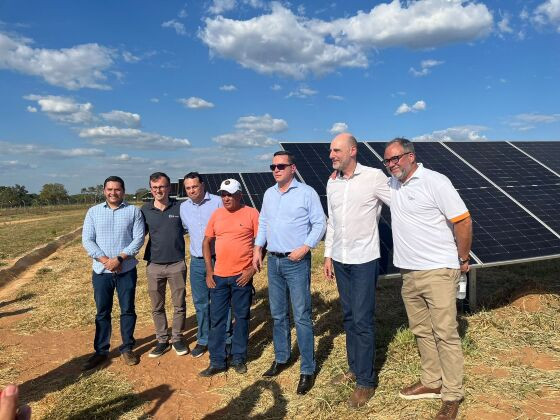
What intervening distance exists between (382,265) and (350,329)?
115cm

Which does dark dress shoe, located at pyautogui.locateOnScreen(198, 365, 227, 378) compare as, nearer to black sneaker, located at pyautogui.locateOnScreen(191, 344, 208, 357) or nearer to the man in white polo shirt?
black sneaker, located at pyautogui.locateOnScreen(191, 344, 208, 357)

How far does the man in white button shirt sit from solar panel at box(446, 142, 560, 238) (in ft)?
13.5

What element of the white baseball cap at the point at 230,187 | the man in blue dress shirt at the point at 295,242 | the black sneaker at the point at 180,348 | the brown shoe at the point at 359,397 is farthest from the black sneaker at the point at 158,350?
the brown shoe at the point at 359,397

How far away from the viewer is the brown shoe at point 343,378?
4.67 m

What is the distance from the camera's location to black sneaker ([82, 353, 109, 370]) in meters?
5.55

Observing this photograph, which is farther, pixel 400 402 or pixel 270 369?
pixel 270 369

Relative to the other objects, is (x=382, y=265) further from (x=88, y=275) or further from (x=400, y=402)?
(x=88, y=275)

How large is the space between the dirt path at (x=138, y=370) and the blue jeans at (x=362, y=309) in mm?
1697

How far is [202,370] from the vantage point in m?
5.39

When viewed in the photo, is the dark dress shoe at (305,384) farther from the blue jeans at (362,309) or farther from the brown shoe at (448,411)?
the brown shoe at (448,411)

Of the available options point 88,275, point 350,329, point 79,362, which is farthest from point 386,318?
point 88,275

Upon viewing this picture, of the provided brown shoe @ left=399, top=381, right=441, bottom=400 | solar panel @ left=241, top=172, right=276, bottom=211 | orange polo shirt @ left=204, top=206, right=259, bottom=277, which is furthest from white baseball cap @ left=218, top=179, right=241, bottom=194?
solar panel @ left=241, top=172, right=276, bottom=211

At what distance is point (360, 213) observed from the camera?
13.9 ft

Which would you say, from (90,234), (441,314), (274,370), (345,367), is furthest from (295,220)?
(90,234)
